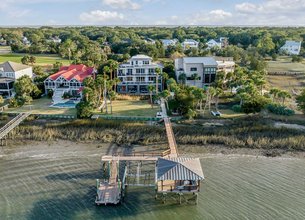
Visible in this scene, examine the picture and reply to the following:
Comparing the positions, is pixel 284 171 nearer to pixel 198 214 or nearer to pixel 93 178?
pixel 198 214

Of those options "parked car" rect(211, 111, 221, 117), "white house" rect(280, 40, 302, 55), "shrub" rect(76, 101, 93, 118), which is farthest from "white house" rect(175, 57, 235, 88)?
"white house" rect(280, 40, 302, 55)

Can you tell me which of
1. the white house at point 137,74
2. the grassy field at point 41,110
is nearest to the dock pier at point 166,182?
the grassy field at point 41,110

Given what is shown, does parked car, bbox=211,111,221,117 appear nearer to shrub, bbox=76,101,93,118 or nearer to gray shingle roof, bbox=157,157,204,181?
shrub, bbox=76,101,93,118

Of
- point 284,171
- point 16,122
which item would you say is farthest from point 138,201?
point 16,122

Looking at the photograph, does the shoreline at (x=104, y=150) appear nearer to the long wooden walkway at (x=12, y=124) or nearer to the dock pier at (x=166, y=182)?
the long wooden walkway at (x=12, y=124)

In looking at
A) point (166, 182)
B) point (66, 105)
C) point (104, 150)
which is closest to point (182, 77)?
point (66, 105)

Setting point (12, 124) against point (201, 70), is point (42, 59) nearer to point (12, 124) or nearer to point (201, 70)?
point (201, 70)
